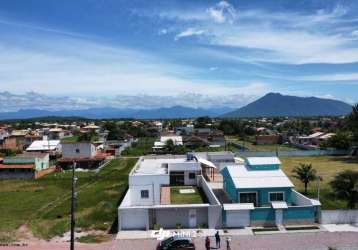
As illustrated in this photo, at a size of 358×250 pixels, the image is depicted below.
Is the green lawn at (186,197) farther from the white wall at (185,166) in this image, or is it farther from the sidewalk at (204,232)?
the sidewalk at (204,232)

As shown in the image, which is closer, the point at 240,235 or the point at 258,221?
the point at 240,235

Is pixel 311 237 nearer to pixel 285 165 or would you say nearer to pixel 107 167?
pixel 285 165

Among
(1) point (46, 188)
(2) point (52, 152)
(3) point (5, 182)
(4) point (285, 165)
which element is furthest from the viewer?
(2) point (52, 152)

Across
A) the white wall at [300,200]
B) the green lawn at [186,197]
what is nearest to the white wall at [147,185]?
the green lawn at [186,197]

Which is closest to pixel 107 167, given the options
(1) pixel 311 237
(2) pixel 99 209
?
(2) pixel 99 209

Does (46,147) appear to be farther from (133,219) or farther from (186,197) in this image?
(133,219)

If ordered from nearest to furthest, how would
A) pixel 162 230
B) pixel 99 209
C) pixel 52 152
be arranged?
pixel 162 230 → pixel 99 209 → pixel 52 152

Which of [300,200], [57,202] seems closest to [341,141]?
[300,200]

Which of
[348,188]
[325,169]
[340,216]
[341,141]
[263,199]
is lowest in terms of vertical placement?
[325,169]
